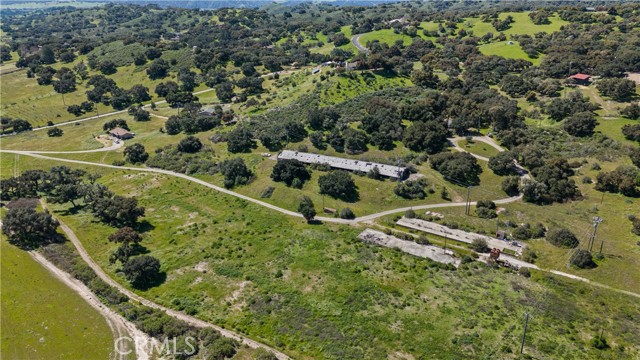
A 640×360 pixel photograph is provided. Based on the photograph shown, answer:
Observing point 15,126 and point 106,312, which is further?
point 15,126

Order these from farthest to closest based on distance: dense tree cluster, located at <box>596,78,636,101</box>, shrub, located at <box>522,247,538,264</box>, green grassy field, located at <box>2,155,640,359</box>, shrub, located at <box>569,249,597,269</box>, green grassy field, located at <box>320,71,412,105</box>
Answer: green grassy field, located at <box>320,71,412,105</box>
dense tree cluster, located at <box>596,78,636,101</box>
shrub, located at <box>522,247,538,264</box>
shrub, located at <box>569,249,597,269</box>
green grassy field, located at <box>2,155,640,359</box>

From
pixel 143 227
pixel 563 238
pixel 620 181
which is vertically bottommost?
pixel 563 238

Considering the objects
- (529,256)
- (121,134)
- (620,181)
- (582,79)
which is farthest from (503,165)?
(121,134)

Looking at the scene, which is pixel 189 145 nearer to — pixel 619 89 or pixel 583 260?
pixel 583 260

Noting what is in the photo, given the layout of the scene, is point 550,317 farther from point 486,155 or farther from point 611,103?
point 611,103

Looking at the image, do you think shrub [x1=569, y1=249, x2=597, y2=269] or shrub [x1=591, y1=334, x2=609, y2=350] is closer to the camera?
shrub [x1=591, y1=334, x2=609, y2=350]

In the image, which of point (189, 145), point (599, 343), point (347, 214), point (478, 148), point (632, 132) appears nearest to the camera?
point (599, 343)

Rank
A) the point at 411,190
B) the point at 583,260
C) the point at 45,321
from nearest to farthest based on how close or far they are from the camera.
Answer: the point at 45,321 → the point at 583,260 → the point at 411,190

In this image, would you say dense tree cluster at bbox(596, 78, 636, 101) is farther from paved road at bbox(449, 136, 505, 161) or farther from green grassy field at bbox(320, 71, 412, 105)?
green grassy field at bbox(320, 71, 412, 105)

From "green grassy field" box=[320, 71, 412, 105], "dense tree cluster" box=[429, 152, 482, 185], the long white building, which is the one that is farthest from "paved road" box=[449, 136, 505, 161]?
"green grassy field" box=[320, 71, 412, 105]
